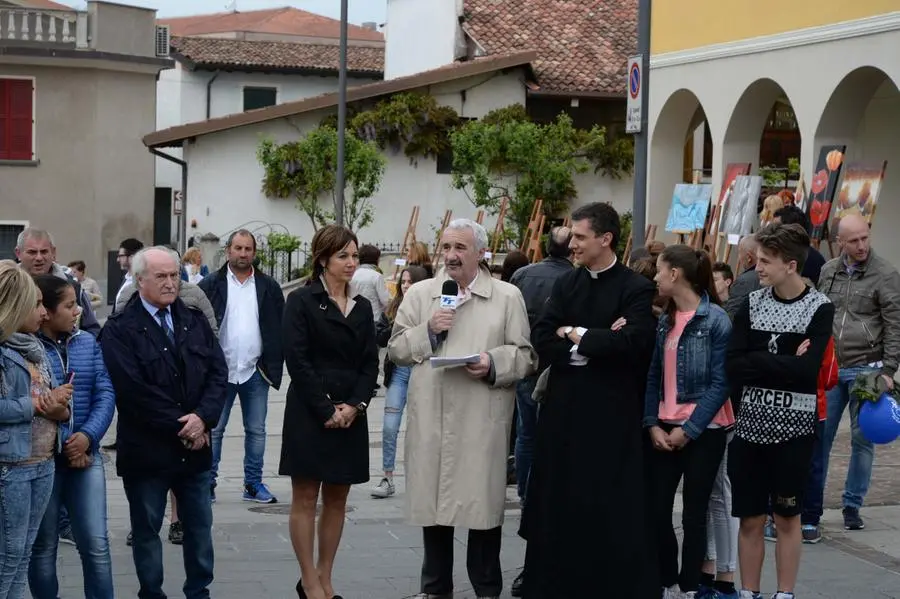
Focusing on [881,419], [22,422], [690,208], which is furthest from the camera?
[690,208]

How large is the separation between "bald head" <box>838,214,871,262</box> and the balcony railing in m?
34.3

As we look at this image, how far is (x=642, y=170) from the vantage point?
42.2 ft

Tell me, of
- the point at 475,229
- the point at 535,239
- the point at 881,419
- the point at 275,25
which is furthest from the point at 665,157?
the point at 275,25

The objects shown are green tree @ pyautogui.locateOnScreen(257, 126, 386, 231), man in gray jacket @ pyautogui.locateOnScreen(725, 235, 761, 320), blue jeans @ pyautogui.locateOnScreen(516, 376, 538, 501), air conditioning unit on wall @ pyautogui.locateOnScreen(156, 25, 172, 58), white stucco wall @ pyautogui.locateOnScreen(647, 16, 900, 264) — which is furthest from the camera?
air conditioning unit on wall @ pyautogui.locateOnScreen(156, 25, 172, 58)

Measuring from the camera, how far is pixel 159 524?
23.7ft

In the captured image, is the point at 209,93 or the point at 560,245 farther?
the point at 209,93

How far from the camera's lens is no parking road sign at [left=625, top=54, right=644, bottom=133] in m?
12.6

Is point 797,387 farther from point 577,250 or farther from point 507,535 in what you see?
point 507,535

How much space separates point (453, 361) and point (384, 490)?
413 cm

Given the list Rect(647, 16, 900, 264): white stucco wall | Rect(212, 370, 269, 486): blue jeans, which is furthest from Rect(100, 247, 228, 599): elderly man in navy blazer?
Rect(647, 16, 900, 264): white stucco wall

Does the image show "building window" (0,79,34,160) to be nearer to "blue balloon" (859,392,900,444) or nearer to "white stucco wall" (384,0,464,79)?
"white stucco wall" (384,0,464,79)

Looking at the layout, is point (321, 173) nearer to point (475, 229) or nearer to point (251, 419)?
point (251, 419)

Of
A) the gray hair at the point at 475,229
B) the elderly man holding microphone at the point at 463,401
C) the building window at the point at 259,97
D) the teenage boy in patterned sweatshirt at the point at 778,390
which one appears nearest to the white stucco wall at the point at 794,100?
the teenage boy in patterned sweatshirt at the point at 778,390

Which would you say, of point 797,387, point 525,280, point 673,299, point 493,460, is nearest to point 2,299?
point 493,460
